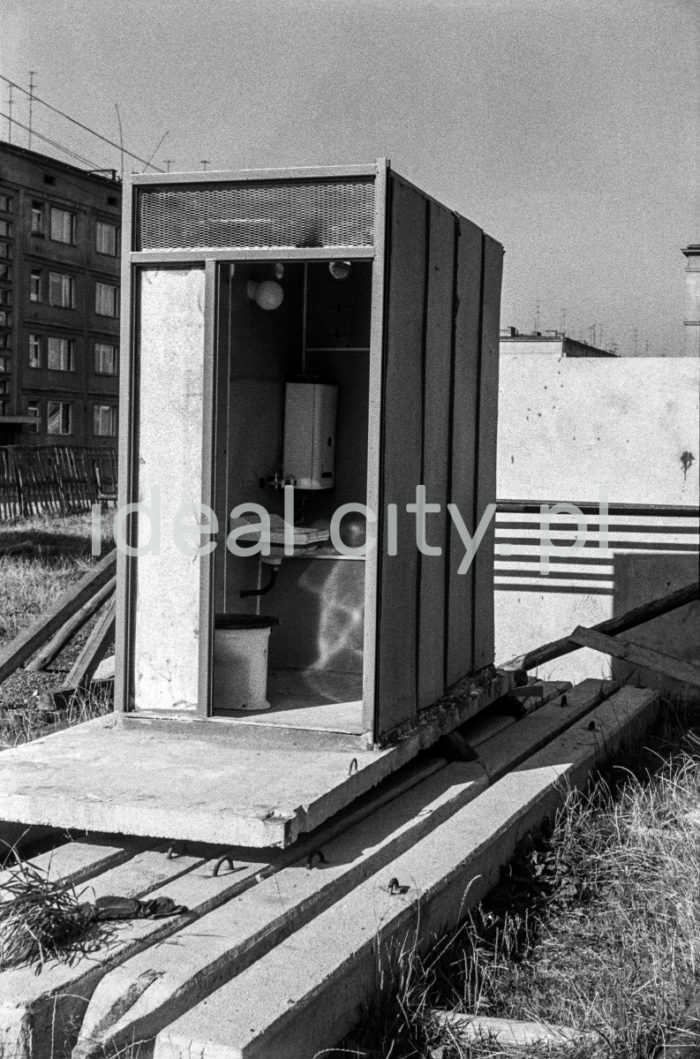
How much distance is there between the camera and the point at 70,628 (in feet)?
29.7

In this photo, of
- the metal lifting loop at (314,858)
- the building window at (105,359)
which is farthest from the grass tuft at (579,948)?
the building window at (105,359)

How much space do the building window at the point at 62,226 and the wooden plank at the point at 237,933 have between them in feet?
150

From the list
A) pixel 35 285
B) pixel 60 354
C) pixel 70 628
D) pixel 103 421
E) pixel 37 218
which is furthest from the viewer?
pixel 103 421

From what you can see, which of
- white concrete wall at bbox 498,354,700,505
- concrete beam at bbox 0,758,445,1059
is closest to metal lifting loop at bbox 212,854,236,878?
concrete beam at bbox 0,758,445,1059

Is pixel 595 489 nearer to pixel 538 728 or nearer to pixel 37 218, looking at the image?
pixel 538 728

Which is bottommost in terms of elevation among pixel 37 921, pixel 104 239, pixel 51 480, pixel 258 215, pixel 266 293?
pixel 37 921

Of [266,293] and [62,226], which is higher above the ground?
[62,226]

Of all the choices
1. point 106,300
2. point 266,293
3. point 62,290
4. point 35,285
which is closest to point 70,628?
point 266,293

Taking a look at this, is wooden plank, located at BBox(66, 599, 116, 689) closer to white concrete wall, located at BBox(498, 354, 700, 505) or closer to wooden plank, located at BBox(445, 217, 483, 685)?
wooden plank, located at BBox(445, 217, 483, 685)

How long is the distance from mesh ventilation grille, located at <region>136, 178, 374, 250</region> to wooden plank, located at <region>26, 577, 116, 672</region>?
3.56m

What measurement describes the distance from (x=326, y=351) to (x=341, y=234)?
2.47 m

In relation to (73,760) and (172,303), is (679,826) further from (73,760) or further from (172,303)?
(172,303)

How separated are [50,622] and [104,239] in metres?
45.3

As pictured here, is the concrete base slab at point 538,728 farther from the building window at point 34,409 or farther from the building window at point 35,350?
the building window at point 35,350
